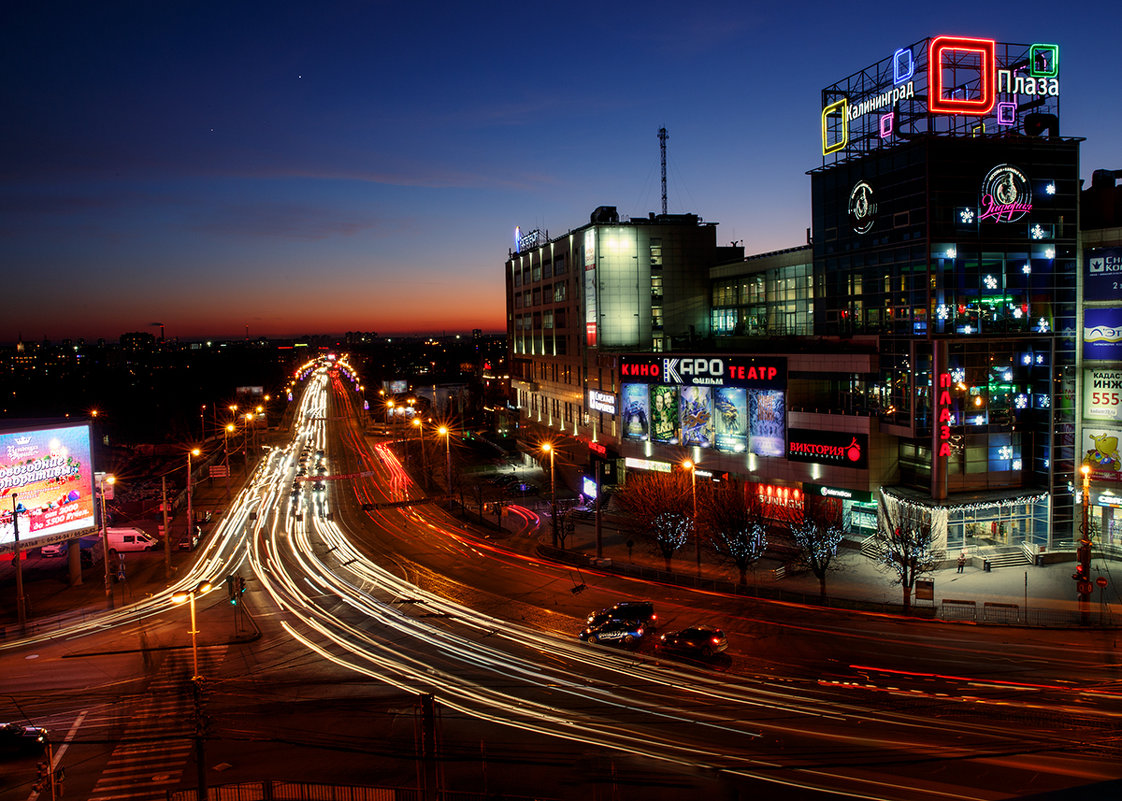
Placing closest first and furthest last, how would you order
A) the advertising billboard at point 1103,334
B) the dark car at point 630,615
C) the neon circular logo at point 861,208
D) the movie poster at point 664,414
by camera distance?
the dark car at point 630,615 → the advertising billboard at point 1103,334 → the neon circular logo at point 861,208 → the movie poster at point 664,414

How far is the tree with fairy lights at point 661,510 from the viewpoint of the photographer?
41.1 meters

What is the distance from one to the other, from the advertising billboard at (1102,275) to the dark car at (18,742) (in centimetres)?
5268

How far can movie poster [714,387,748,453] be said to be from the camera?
4859 cm

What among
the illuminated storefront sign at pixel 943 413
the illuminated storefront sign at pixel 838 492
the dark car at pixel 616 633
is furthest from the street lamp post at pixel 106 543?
the illuminated storefront sign at pixel 943 413

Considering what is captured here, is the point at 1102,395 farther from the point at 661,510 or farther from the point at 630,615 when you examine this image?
the point at 630,615

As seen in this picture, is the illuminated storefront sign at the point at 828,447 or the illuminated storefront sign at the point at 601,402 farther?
the illuminated storefront sign at the point at 601,402

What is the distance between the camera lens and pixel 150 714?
23.3 meters

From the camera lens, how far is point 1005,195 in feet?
137

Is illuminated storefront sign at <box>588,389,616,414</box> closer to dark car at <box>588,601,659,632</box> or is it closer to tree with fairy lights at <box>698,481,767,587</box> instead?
tree with fairy lights at <box>698,481,767,587</box>

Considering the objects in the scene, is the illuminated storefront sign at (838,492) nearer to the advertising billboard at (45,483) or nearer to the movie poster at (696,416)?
the movie poster at (696,416)

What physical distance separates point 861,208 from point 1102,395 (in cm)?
1758

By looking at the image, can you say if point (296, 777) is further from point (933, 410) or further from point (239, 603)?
point (933, 410)

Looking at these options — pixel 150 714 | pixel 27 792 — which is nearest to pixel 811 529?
pixel 150 714

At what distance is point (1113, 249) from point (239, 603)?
50203 millimetres
